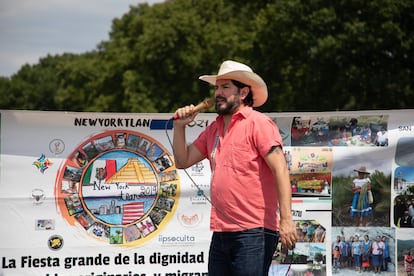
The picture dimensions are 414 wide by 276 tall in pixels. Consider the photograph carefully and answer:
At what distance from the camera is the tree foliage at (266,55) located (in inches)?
810

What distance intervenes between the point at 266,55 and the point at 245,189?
797 inches

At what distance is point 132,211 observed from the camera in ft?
20.6

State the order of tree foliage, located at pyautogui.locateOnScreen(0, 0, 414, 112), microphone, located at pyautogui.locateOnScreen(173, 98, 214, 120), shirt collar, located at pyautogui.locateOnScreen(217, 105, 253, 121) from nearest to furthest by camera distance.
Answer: shirt collar, located at pyautogui.locateOnScreen(217, 105, 253, 121) → microphone, located at pyautogui.locateOnScreen(173, 98, 214, 120) → tree foliage, located at pyautogui.locateOnScreen(0, 0, 414, 112)

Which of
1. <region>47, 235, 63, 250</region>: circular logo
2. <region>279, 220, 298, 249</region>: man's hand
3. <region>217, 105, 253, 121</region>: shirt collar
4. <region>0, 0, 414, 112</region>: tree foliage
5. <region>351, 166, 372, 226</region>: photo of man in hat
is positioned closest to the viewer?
<region>279, 220, 298, 249</region>: man's hand

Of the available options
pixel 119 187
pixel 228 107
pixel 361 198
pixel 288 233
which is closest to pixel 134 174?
pixel 119 187

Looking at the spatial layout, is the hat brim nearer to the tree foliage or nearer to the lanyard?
the lanyard

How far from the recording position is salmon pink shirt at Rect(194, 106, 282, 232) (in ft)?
13.6

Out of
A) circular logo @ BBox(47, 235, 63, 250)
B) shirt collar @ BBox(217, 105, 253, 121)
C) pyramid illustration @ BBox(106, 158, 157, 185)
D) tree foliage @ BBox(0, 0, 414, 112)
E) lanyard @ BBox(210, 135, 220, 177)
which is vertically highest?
tree foliage @ BBox(0, 0, 414, 112)

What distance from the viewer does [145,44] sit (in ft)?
91.7

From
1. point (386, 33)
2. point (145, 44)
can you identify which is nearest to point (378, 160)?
point (386, 33)

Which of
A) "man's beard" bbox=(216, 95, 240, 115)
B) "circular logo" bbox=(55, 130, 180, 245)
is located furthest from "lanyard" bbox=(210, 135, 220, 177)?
"circular logo" bbox=(55, 130, 180, 245)

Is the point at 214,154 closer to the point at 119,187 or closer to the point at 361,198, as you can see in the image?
the point at 119,187

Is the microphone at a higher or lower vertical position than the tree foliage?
lower

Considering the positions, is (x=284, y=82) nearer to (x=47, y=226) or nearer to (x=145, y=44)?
(x=145, y=44)
